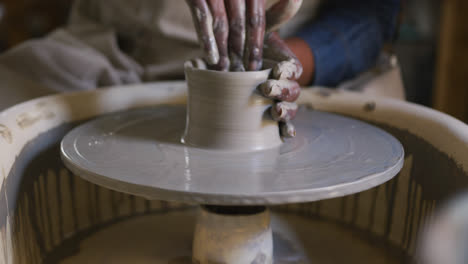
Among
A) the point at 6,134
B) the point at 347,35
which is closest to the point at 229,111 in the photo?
the point at 6,134

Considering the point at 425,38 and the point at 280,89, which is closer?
the point at 280,89

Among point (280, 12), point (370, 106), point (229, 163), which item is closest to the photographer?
point (229, 163)

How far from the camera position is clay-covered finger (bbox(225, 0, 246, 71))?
1.02 meters

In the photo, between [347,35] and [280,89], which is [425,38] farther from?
[280,89]

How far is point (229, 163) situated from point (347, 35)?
978 millimetres

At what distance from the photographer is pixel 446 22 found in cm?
292

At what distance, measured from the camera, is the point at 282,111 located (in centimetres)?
100

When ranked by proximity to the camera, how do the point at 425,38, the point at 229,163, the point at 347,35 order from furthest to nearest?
the point at 425,38, the point at 347,35, the point at 229,163

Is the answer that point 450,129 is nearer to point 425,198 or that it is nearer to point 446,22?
point 425,198

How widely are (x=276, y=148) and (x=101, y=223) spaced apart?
0.68m

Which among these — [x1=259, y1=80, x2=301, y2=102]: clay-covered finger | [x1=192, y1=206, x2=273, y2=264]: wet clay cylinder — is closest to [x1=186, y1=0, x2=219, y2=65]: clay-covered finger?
[x1=259, y1=80, x2=301, y2=102]: clay-covered finger

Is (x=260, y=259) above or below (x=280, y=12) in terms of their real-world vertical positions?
below

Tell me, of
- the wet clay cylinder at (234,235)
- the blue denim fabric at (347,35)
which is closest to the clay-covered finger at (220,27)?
the wet clay cylinder at (234,235)

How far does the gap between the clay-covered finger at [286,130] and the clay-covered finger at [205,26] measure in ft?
0.70
